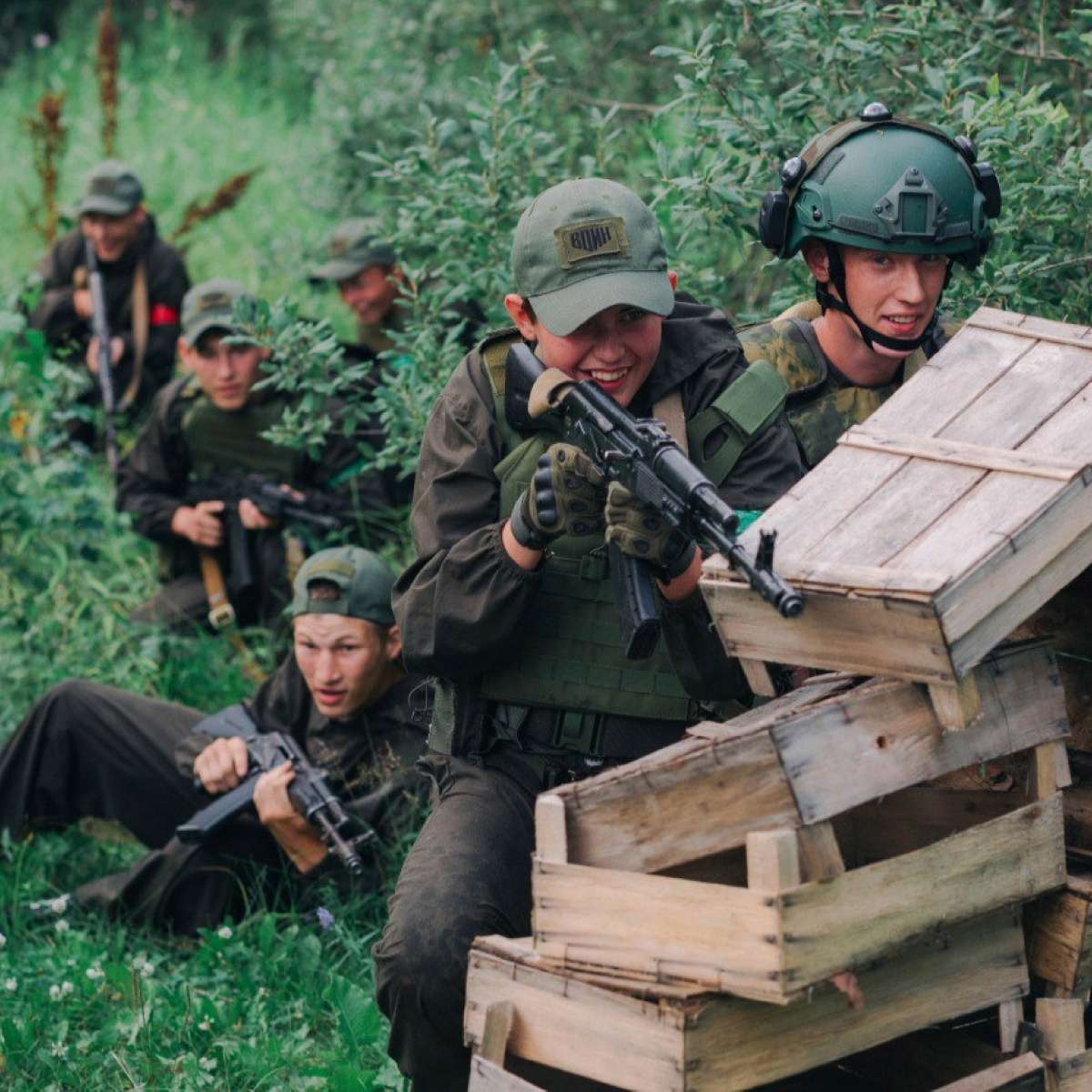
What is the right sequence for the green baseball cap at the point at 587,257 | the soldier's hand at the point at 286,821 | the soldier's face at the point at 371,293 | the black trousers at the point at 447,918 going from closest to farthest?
the black trousers at the point at 447,918
the green baseball cap at the point at 587,257
the soldier's hand at the point at 286,821
the soldier's face at the point at 371,293

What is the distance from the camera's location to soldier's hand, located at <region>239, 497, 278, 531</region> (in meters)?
8.32

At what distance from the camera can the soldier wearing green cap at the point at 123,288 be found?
11.2 m

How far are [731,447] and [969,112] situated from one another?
170 cm

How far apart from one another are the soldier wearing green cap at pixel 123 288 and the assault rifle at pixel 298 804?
5.33 meters

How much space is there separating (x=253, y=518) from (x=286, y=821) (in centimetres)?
260

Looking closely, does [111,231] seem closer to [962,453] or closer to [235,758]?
[235,758]

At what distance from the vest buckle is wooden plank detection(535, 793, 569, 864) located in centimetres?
76

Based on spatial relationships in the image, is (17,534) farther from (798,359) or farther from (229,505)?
(798,359)

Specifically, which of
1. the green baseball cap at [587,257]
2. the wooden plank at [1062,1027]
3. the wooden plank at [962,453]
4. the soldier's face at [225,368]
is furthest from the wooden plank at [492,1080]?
the soldier's face at [225,368]

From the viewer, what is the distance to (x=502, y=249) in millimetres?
6316

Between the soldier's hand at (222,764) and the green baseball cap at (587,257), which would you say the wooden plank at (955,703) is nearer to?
the green baseball cap at (587,257)

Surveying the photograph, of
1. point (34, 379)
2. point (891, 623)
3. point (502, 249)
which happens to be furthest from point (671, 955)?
point (34, 379)

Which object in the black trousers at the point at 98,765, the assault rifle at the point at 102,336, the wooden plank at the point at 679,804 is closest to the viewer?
the wooden plank at the point at 679,804

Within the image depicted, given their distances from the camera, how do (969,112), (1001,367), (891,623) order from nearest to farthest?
1. (891,623)
2. (1001,367)
3. (969,112)
